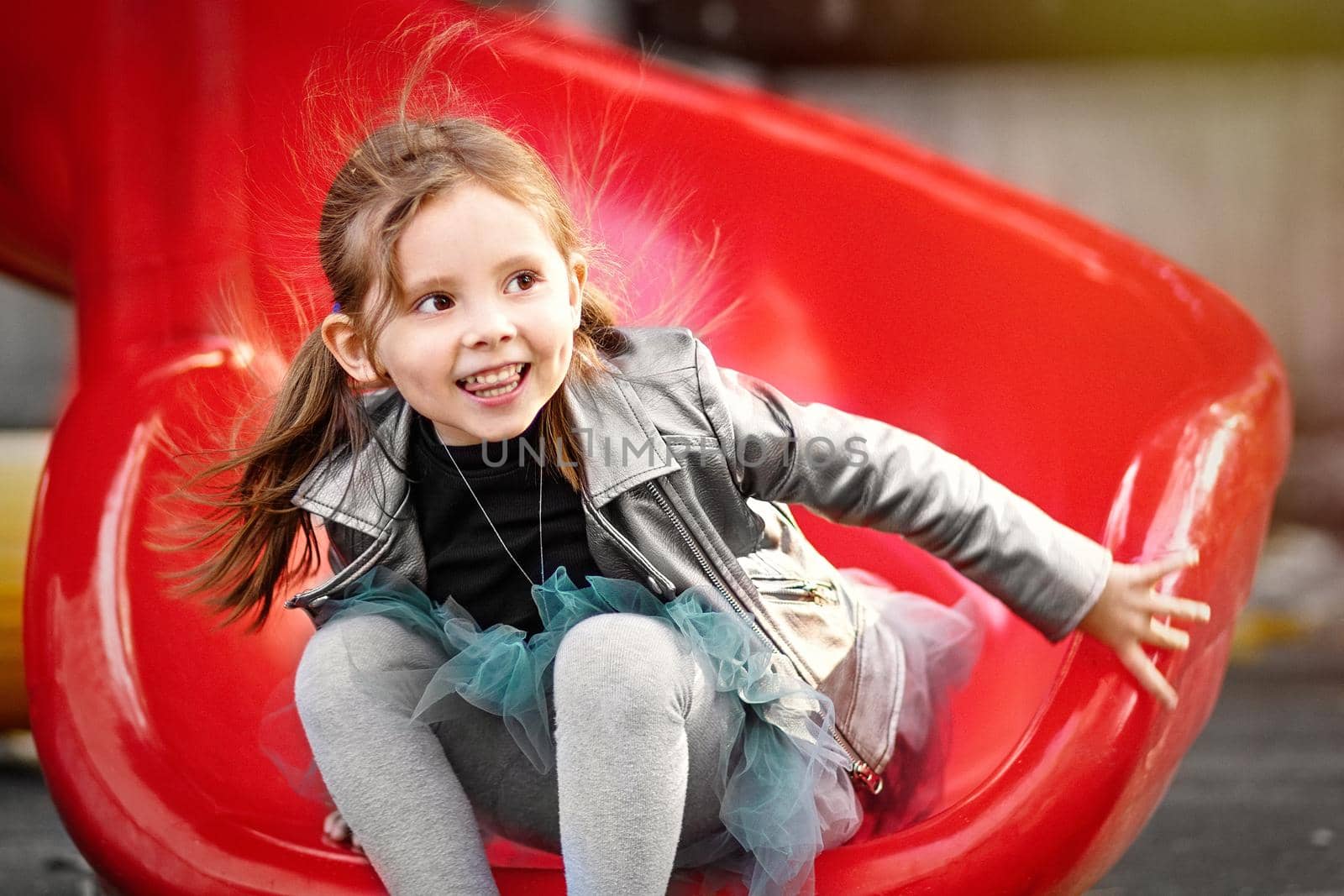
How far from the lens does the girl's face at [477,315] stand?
1.93 feet

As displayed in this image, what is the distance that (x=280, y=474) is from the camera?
2.23 feet

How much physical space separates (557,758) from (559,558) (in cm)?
11

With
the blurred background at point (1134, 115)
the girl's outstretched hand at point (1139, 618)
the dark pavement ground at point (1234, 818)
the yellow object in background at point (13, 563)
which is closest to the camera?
the girl's outstretched hand at point (1139, 618)

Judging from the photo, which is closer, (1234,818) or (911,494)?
(911,494)

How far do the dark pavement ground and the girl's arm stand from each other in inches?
18.0

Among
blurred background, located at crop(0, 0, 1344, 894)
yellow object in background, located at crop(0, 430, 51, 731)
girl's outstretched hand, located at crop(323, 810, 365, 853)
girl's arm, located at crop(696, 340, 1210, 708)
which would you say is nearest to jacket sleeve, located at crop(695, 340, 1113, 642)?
girl's arm, located at crop(696, 340, 1210, 708)

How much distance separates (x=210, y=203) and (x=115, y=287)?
0.27 feet

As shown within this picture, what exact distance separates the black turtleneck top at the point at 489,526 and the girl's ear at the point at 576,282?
71mm

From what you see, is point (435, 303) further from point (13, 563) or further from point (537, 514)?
point (13, 563)

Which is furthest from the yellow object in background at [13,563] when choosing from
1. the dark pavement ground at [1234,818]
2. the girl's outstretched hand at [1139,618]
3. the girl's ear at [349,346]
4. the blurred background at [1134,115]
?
the blurred background at [1134,115]

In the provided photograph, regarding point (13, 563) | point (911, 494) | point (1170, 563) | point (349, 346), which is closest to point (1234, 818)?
point (1170, 563)

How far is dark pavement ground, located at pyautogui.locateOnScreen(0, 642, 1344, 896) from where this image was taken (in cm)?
105

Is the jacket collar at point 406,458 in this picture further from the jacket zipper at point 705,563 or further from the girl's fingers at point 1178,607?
the girl's fingers at point 1178,607

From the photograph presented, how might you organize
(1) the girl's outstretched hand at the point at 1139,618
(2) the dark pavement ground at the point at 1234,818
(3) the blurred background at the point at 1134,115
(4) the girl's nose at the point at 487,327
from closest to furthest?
(4) the girl's nose at the point at 487,327
(1) the girl's outstretched hand at the point at 1139,618
(2) the dark pavement ground at the point at 1234,818
(3) the blurred background at the point at 1134,115
